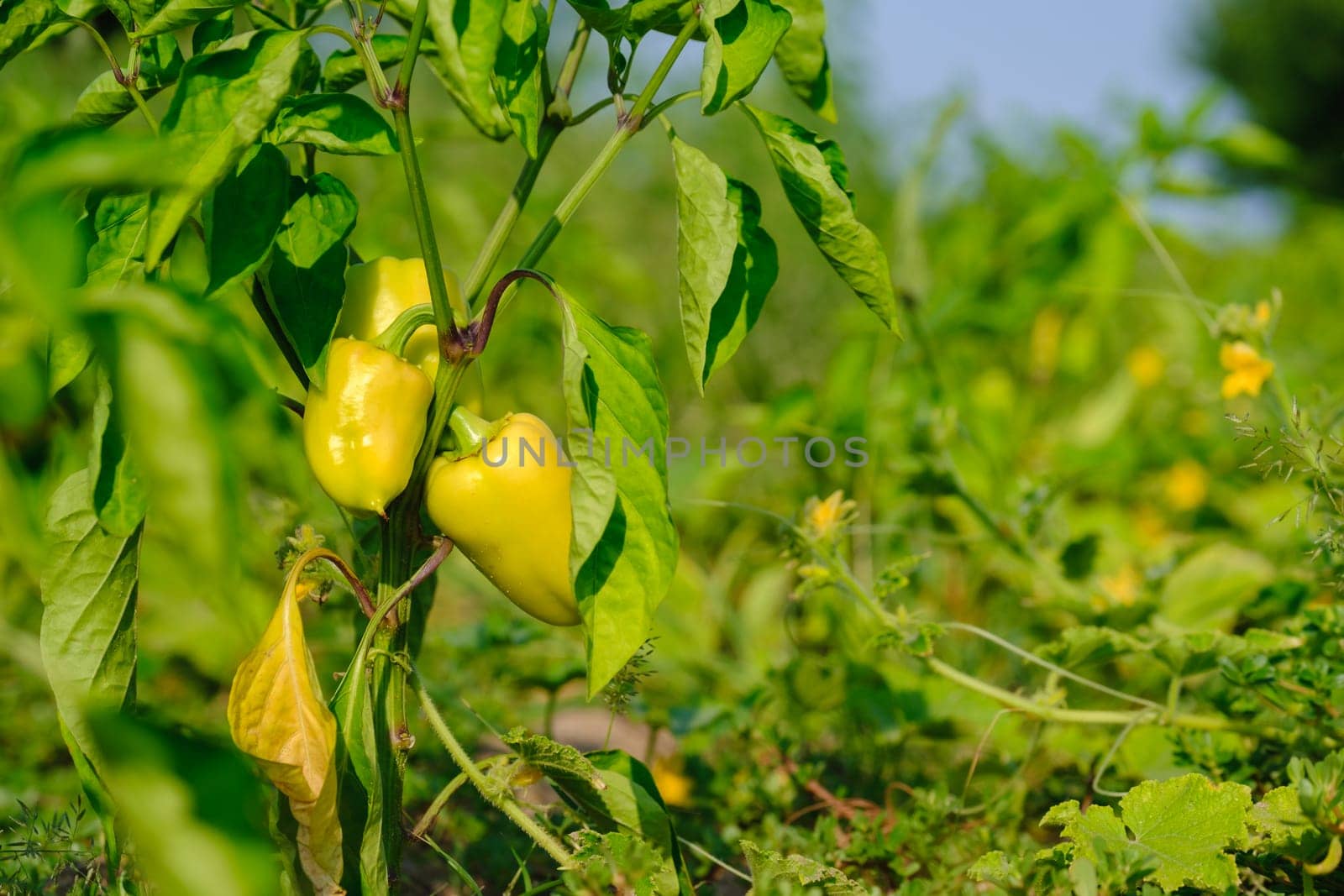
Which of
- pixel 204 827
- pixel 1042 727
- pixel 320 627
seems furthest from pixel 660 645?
pixel 204 827

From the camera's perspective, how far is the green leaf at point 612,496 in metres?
0.60

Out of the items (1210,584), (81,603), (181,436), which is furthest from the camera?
(1210,584)

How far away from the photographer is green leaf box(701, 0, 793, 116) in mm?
645

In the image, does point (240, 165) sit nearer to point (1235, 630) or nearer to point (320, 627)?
point (320, 627)

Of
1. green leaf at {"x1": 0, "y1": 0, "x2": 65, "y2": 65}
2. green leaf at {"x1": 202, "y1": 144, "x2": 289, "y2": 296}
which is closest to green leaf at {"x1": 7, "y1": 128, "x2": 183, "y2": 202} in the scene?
green leaf at {"x1": 202, "y1": 144, "x2": 289, "y2": 296}

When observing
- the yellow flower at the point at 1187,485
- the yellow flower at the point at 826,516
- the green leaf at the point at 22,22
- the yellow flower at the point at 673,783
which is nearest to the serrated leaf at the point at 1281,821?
the yellow flower at the point at 826,516

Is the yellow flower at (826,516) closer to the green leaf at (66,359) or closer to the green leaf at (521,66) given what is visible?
the green leaf at (521,66)

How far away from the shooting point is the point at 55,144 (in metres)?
0.44

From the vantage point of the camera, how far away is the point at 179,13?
2.03ft

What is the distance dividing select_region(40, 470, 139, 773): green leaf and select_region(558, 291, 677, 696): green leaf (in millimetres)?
292

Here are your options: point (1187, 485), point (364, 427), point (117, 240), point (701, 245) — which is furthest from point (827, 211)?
point (1187, 485)

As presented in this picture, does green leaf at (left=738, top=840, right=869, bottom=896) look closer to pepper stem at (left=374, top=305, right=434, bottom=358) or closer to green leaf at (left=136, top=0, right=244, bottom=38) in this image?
pepper stem at (left=374, top=305, right=434, bottom=358)

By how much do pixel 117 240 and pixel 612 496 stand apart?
32 cm

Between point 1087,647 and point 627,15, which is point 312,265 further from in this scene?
point 1087,647
